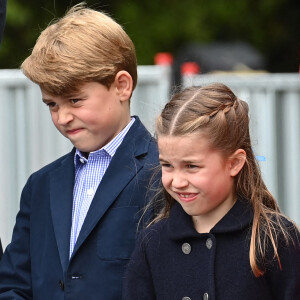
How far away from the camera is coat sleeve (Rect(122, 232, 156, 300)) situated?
11.3 ft

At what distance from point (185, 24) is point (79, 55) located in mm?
11354

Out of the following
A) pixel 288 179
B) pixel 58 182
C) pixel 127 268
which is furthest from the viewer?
pixel 288 179

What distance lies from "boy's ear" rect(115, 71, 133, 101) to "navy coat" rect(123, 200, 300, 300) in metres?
0.49

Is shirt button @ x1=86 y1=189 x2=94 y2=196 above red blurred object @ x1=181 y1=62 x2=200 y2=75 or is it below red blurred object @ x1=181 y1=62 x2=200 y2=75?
below

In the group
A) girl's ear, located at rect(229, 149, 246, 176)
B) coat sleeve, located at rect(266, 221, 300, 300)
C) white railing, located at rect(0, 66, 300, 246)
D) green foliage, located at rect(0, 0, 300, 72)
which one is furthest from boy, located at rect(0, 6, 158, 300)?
green foliage, located at rect(0, 0, 300, 72)

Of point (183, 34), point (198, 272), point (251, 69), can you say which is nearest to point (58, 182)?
point (198, 272)

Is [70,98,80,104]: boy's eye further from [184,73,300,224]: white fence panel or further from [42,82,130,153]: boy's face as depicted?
[184,73,300,224]: white fence panel

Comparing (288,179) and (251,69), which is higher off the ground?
(251,69)

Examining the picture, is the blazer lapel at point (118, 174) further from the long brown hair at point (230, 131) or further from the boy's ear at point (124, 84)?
the long brown hair at point (230, 131)

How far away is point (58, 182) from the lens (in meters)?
3.84

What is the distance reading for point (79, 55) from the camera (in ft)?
12.1

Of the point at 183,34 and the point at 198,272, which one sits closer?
the point at 198,272

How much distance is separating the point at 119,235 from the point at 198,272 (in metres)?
0.40

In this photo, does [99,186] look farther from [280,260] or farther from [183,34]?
[183,34]
